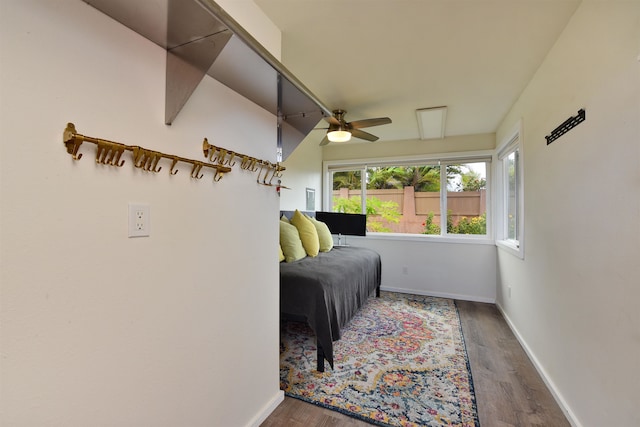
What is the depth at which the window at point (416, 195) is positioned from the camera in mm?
3979

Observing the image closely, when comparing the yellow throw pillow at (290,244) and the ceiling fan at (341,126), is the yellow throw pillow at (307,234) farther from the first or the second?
the ceiling fan at (341,126)

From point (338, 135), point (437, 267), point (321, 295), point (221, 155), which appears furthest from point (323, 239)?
point (221, 155)

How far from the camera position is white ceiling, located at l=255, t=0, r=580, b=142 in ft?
4.94

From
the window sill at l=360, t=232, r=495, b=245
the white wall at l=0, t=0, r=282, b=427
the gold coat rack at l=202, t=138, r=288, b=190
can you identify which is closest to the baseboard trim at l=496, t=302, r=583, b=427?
the window sill at l=360, t=232, r=495, b=245

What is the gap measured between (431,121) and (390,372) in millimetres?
2659

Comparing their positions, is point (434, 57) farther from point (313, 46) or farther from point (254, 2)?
point (254, 2)

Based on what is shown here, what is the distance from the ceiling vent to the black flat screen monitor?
139 centimetres

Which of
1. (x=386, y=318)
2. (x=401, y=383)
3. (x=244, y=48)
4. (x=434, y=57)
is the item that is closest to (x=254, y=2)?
(x=244, y=48)

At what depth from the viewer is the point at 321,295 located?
207 cm

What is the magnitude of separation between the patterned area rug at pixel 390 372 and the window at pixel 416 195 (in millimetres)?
1441

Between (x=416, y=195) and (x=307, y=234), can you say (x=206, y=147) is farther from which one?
(x=416, y=195)

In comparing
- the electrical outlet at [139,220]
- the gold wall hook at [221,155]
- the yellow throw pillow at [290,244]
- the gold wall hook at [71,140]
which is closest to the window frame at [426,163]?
the yellow throw pillow at [290,244]

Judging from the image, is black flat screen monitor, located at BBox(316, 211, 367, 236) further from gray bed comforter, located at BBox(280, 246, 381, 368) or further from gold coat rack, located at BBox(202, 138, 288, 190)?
gold coat rack, located at BBox(202, 138, 288, 190)

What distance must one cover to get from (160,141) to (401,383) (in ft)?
6.82
